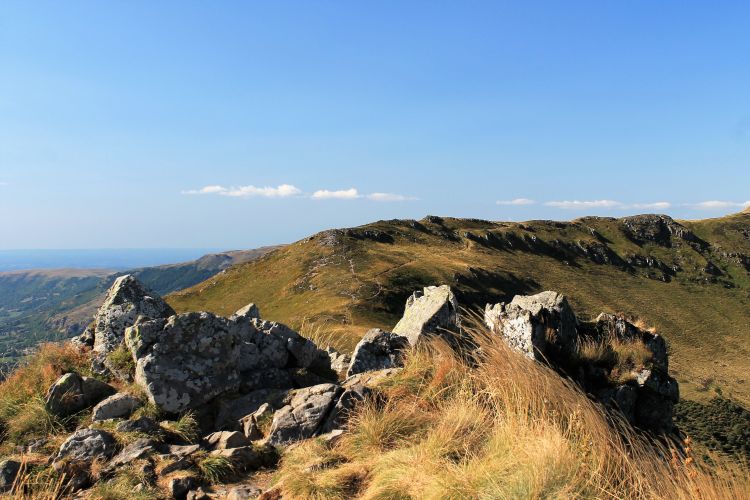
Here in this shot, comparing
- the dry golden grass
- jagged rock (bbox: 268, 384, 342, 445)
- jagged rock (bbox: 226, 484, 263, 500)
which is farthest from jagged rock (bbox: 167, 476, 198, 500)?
jagged rock (bbox: 268, 384, 342, 445)

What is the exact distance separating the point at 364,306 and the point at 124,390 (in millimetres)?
69672

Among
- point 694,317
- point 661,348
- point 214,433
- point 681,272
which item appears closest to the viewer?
point 214,433

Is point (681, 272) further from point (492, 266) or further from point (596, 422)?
point (596, 422)

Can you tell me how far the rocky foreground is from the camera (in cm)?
746

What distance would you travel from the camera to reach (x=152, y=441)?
7.78m

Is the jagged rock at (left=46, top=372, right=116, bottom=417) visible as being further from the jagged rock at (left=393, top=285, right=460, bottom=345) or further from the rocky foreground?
the jagged rock at (left=393, top=285, right=460, bottom=345)

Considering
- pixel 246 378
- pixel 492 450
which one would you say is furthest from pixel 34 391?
pixel 492 450

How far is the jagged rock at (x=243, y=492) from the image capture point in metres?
6.28

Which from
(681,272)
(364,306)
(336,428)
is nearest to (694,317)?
(681,272)

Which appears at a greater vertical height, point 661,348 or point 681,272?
point 661,348

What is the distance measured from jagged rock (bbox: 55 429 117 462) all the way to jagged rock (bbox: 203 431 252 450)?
1.45m

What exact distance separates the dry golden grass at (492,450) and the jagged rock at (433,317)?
3.09 meters

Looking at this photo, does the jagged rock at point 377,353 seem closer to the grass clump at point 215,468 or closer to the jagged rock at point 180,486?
the grass clump at point 215,468

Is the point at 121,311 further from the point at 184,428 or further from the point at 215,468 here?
the point at 215,468
